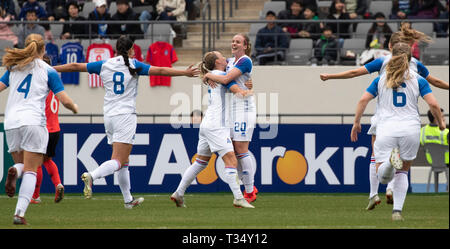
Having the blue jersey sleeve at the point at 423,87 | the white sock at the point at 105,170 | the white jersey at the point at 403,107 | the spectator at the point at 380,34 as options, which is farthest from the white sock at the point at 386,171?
the spectator at the point at 380,34

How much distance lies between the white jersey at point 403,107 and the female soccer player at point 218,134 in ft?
7.06

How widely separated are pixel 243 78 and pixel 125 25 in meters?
9.37

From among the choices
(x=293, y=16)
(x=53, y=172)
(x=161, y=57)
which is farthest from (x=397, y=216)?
(x=293, y=16)

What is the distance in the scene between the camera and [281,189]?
635 inches

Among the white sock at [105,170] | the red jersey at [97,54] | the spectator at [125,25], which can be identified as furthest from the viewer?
the spectator at [125,25]

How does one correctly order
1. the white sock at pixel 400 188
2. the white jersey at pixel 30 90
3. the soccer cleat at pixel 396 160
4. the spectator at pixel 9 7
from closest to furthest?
the white jersey at pixel 30 90 < the soccer cleat at pixel 396 160 < the white sock at pixel 400 188 < the spectator at pixel 9 7

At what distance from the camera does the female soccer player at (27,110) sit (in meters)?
9.23

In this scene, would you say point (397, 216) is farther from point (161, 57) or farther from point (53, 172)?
→ point (161, 57)

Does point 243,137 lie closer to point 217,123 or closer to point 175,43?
point 217,123

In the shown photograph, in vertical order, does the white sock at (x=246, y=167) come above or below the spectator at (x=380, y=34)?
below

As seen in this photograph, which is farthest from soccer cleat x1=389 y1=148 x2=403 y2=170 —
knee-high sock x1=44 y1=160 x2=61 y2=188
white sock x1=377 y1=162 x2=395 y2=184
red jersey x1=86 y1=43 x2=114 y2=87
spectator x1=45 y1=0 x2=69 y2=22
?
spectator x1=45 y1=0 x2=69 y2=22

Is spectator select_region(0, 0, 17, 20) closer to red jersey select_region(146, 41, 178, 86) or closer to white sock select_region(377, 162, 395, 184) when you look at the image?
red jersey select_region(146, 41, 178, 86)

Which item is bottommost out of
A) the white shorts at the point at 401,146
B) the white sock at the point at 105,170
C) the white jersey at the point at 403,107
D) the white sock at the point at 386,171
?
the white sock at the point at 105,170

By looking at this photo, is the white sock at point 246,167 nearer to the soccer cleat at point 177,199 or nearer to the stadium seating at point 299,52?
the soccer cleat at point 177,199
